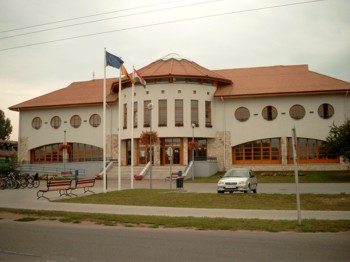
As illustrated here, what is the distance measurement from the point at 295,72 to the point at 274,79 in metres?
3.34

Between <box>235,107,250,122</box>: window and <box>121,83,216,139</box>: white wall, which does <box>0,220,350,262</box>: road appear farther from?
<box>235,107,250,122</box>: window

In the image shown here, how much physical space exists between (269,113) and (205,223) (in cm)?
3159

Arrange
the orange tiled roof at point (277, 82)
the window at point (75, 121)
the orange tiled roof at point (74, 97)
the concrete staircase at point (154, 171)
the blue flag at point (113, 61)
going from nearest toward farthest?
the blue flag at point (113, 61) → the concrete staircase at point (154, 171) → the orange tiled roof at point (277, 82) → the orange tiled roof at point (74, 97) → the window at point (75, 121)

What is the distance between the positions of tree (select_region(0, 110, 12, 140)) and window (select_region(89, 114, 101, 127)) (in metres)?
53.8

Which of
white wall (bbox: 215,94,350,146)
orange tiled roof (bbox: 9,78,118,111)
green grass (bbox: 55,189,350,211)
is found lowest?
green grass (bbox: 55,189,350,211)

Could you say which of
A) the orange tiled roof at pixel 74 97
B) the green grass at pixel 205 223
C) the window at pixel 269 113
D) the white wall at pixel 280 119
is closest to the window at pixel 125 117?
the orange tiled roof at pixel 74 97

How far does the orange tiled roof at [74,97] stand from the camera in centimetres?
4559

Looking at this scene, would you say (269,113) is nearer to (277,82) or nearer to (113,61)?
(277,82)

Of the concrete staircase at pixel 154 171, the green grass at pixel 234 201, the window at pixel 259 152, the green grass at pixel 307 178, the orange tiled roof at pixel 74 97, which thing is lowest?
the green grass at pixel 234 201

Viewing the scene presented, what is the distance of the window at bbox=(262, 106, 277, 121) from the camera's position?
40.3 meters

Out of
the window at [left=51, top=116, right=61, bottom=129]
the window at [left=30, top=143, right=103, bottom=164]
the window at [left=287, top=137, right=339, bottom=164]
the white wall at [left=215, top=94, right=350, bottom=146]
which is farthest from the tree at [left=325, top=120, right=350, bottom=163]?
the window at [left=51, top=116, right=61, bottom=129]

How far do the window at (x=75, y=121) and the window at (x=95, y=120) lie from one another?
69.0 inches

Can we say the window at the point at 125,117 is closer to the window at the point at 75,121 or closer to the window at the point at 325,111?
the window at the point at 75,121

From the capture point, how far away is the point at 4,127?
90.8 meters
